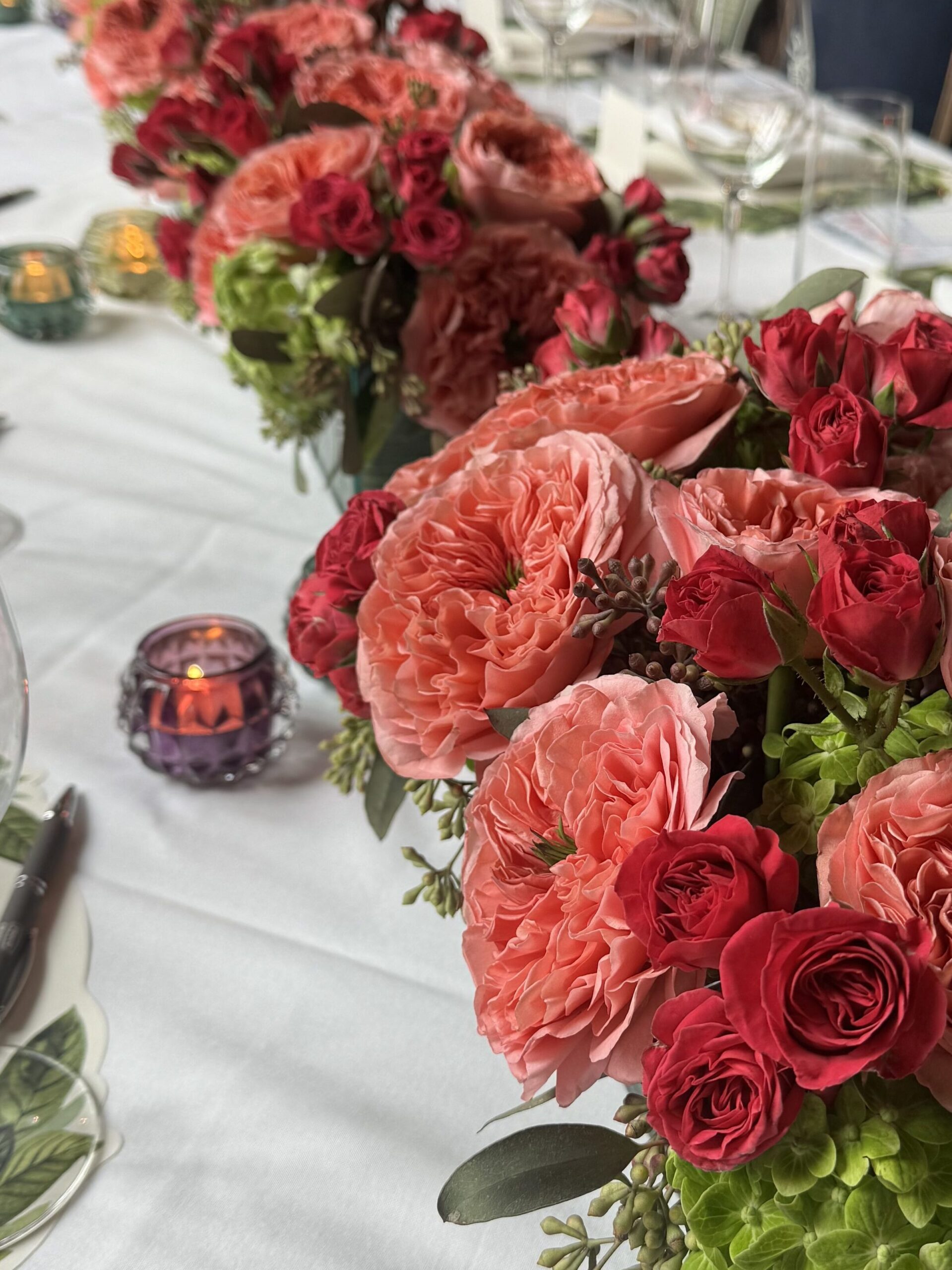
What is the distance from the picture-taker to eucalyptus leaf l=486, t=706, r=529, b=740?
1.38ft

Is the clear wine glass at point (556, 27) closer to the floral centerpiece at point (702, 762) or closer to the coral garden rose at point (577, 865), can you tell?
the floral centerpiece at point (702, 762)

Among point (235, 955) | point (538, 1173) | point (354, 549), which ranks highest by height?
point (354, 549)

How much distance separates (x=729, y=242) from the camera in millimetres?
1044

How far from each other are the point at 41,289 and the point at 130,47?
0.85ft

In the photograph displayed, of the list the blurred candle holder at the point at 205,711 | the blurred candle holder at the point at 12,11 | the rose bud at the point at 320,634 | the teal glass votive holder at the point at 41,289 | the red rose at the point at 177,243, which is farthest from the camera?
the blurred candle holder at the point at 12,11

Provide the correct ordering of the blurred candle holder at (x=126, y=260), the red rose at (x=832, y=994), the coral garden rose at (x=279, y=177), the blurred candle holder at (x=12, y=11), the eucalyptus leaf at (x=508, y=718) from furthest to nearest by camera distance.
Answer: the blurred candle holder at (x=12, y=11) < the blurred candle holder at (x=126, y=260) < the coral garden rose at (x=279, y=177) < the eucalyptus leaf at (x=508, y=718) < the red rose at (x=832, y=994)

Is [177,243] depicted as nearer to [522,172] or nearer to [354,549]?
[522,172]

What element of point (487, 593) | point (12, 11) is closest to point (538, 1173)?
point (487, 593)

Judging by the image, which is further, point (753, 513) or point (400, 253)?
point (400, 253)

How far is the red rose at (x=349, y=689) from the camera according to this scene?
0.52m

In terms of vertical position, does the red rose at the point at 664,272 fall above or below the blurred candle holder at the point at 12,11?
above

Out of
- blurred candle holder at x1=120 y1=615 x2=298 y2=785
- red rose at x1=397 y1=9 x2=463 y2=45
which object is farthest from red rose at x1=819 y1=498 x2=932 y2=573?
→ red rose at x1=397 y1=9 x2=463 y2=45

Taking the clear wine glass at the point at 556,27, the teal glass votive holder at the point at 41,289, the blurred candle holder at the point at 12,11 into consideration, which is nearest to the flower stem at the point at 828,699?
the teal glass votive holder at the point at 41,289

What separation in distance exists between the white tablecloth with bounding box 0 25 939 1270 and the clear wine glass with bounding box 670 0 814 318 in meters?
0.43
